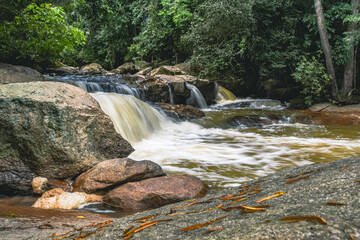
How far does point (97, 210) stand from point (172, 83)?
30.1ft

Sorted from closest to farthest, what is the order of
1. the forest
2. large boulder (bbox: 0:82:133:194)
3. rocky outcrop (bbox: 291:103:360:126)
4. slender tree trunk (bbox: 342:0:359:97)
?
large boulder (bbox: 0:82:133:194) → rocky outcrop (bbox: 291:103:360:126) → the forest → slender tree trunk (bbox: 342:0:359:97)

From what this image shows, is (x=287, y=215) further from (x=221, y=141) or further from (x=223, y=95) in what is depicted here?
(x=223, y=95)

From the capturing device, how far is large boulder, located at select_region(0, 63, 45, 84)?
7836mm

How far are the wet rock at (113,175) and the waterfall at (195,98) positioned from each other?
9.22 m

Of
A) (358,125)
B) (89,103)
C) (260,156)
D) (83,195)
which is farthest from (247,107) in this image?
(83,195)

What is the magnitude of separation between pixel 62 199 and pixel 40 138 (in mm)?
1281

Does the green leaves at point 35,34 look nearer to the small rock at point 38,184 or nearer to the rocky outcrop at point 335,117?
the small rock at point 38,184

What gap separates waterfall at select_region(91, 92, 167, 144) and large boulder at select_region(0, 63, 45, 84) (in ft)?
7.26

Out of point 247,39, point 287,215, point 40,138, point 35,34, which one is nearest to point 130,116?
point 40,138

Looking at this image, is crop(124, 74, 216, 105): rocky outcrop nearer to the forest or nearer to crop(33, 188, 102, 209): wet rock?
the forest

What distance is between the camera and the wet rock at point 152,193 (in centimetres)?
313

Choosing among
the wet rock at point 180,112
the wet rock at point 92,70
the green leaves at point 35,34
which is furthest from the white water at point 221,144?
the wet rock at point 92,70

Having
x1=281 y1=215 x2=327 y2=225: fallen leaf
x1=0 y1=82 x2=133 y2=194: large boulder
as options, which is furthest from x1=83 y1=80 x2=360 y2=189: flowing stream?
x1=281 y1=215 x2=327 y2=225: fallen leaf

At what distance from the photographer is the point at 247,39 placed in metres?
→ 14.9
